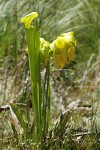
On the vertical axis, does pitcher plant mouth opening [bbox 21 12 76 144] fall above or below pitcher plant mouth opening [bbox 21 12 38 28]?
below

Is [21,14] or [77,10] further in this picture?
[77,10]

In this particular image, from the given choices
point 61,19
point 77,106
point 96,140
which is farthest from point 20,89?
point 61,19

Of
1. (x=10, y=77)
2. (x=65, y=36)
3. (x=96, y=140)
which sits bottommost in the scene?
(x=96, y=140)

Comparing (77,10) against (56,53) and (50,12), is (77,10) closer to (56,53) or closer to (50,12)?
(50,12)

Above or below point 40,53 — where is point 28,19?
above

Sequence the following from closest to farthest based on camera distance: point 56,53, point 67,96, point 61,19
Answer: point 56,53, point 67,96, point 61,19

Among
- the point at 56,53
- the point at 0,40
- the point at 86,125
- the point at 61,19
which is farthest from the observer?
the point at 61,19

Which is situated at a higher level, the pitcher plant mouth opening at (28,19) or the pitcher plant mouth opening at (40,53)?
the pitcher plant mouth opening at (28,19)

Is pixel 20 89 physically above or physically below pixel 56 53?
below

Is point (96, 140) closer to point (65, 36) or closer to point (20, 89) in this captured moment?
point (65, 36)
